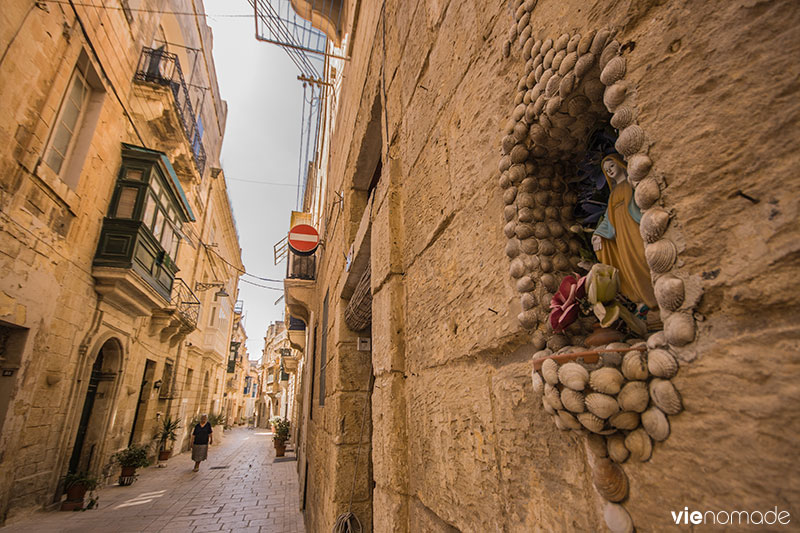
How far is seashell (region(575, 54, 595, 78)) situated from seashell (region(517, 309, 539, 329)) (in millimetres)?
502

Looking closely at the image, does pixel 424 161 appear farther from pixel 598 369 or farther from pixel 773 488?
pixel 773 488

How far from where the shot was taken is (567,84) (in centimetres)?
75

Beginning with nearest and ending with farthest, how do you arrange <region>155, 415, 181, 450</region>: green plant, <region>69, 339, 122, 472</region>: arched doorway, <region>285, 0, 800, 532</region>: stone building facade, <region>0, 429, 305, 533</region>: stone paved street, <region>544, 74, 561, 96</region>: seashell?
1. <region>285, 0, 800, 532</region>: stone building facade
2. <region>544, 74, 561, 96</region>: seashell
3. <region>0, 429, 305, 533</region>: stone paved street
4. <region>69, 339, 122, 472</region>: arched doorway
5. <region>155, 415, 181, 450</region>: green plant

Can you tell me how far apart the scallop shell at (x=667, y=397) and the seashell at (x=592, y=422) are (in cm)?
8

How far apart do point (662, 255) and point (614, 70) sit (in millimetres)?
343

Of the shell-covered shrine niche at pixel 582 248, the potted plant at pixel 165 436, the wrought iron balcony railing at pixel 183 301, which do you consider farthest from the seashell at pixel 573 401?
the potted plant at pixel 165 436

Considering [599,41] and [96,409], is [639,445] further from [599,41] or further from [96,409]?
[96,409]

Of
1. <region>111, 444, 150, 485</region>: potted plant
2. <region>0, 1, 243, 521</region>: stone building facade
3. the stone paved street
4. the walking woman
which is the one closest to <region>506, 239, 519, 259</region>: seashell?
the stone paved street

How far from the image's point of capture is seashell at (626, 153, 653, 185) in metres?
0.58

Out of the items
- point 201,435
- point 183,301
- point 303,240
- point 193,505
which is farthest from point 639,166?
point 183,301

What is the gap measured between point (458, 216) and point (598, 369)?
79 cm

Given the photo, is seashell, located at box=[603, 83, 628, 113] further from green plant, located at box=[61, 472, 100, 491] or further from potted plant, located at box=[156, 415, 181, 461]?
potted plant, located at box=[156, 415, 181, 461]

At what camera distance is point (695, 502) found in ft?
1.63

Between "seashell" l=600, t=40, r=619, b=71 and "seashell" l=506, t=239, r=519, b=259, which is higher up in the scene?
"seashell" l=600, t=40, r=619, b=71
